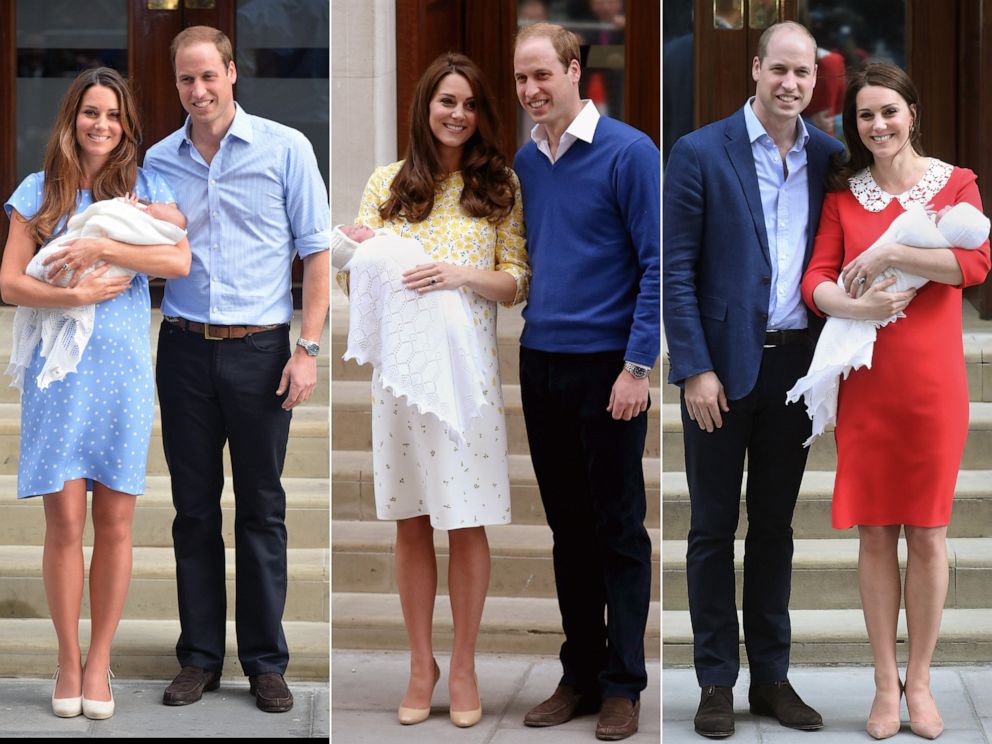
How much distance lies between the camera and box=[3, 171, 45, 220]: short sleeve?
9.07ft

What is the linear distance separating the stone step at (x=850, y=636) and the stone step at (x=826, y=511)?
0.20 m

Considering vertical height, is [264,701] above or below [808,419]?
below

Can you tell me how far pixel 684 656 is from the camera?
3.08m

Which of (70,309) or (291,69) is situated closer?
(70,309)

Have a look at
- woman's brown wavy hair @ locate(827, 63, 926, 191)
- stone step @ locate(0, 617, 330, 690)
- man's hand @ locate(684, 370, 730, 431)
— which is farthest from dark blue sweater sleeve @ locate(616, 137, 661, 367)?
stone step @ locate(0, 617, 330, 690)

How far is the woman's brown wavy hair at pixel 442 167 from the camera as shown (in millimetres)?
2656

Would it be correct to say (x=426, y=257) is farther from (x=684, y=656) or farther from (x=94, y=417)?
(x=684, y=656)

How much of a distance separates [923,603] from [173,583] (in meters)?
1.56

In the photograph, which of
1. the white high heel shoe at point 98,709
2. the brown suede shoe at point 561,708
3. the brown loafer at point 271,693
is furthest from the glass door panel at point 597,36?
the white high heel shoe at point 98,709

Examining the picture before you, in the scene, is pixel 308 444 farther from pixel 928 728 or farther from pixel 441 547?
pixel 928 728

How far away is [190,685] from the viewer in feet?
9.67

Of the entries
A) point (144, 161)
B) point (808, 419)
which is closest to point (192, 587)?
point (144, 161)

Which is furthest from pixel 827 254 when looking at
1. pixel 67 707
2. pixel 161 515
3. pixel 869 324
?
pixel 67 707

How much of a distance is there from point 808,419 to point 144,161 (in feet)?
4.62
